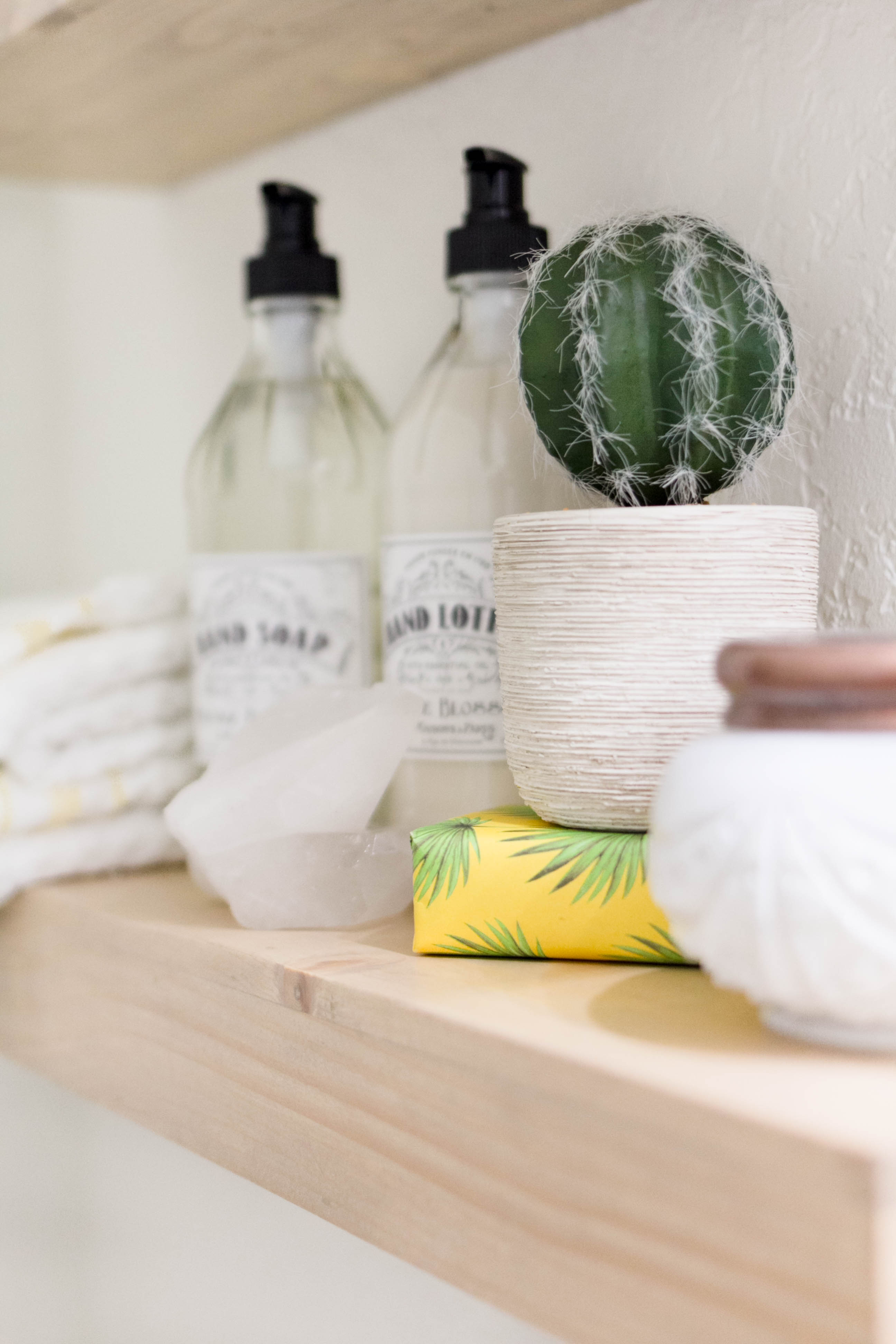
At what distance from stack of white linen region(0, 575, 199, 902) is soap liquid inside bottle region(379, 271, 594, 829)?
0.44 feet

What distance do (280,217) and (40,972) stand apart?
1.13ft

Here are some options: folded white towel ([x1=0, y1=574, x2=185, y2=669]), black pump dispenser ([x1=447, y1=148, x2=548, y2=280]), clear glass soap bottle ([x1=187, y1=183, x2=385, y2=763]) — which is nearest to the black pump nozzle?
black pump dispenser ([x1=447, y1=148, x2=548, y2=280])

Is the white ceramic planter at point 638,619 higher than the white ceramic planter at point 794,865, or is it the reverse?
the white ceramic planter at point 638,619

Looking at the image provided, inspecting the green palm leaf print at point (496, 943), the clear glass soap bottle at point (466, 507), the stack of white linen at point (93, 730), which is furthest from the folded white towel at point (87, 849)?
the green palm leaf print at point (496, 943)

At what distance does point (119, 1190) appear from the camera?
726 mm

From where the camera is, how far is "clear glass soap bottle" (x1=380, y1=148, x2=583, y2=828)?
1.52ft

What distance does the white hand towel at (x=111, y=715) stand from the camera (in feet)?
1.77

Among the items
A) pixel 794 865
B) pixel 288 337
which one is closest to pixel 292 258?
pixel 288 337

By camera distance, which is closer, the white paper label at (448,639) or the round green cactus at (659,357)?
the round green cactus at (659,357)

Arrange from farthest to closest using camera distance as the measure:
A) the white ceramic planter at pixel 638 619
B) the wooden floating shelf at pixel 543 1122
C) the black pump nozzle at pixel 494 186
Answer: the black pump nozzle at pixel 494 186
the white ceramic planter at pixel 638 619
the wooden floating shelf at pixel 543 1122

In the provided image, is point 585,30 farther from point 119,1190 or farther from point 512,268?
point 119,1190

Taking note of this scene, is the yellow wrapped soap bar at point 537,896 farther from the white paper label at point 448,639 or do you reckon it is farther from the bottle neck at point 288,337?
the bottle neck at point 288,337

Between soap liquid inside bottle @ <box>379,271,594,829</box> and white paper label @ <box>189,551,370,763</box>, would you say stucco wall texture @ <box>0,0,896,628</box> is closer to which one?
soap liquid inside bottle @ <box>379,271,594,829</box>

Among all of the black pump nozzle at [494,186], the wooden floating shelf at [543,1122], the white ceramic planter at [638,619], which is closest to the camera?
the wooden floating shelf at [543,1122]
